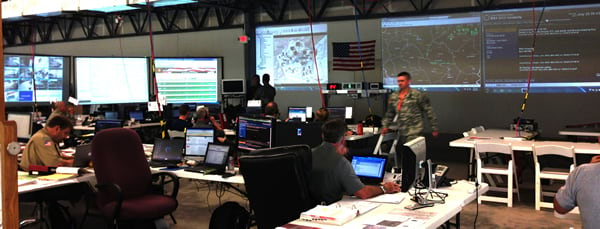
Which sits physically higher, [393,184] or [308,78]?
[308,78]

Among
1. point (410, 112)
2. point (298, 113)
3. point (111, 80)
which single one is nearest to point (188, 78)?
point (111, 80)

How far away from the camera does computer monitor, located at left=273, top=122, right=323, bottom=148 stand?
5.07 m

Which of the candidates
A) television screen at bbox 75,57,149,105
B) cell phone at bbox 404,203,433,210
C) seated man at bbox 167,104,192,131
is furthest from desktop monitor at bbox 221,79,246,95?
cell phone at bbox 404,203,433,210

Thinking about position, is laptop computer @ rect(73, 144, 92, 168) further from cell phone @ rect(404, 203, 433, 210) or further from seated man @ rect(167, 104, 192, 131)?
cell phone @ rect(404, 203, 433, 210)

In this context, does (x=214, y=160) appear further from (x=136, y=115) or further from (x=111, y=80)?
(x=111, y=80)

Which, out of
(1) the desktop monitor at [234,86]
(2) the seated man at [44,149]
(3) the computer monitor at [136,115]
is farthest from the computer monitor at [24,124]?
(1) the desktop monitor at [234,86]

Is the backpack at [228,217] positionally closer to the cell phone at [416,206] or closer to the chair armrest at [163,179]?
the chair armrest at [163,179]

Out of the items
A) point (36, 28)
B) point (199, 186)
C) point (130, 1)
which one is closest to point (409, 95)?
point (199, 186)

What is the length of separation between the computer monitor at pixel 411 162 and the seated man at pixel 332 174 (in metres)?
0.24

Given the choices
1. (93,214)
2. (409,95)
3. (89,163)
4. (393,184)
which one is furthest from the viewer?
(409,95)

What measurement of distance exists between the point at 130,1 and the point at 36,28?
398 inches

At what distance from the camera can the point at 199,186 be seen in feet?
27.0

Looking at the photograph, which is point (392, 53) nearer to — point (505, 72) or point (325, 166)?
point (505, 72)

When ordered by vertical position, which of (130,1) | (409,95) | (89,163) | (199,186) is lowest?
(199,186)
